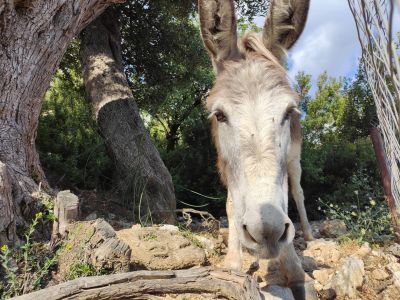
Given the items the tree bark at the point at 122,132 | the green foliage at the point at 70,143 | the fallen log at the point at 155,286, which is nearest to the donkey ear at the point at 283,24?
the fallen log at the point at 155,286

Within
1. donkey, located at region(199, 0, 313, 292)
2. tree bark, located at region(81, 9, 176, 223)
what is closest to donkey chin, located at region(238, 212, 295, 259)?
donkey, located at region(199, 0, 313, 292)

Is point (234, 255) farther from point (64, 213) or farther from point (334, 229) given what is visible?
point (334, 229)

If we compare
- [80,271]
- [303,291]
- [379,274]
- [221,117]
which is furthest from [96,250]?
[379,274]

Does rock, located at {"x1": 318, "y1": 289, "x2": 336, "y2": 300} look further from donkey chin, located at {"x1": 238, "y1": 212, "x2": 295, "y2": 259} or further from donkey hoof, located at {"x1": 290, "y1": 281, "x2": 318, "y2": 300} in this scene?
donkey chin, located at {"x1": 238, "y1": 212, "x2": 295, "y2": 259}

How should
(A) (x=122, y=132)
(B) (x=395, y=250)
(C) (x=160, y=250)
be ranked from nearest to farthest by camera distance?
(C) (x=160, y=250) → (B) (x=395, y=250) → (A) (x=122, y=132)

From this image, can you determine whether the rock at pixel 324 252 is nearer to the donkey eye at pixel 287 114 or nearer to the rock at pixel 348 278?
the rock at pixel 348 278

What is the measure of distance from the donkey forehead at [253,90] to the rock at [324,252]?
217cm

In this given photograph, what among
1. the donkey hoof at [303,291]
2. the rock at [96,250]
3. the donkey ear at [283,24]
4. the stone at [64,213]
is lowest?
the donkey hoof at [303,291]

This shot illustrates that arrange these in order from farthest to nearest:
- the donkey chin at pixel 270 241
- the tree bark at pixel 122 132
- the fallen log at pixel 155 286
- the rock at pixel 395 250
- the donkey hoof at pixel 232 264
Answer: the tree bark at pixel 122 132
the rock at pixel 395 250
the donkey hoof at pixel 232 264
the fallen log at pixel 155 286
the donkey chin at pixel 270 241

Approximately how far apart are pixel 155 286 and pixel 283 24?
2.12 metres

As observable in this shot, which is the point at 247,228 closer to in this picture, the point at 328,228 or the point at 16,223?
the point at 16,223

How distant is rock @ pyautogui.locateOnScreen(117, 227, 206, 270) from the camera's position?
10.6 ft

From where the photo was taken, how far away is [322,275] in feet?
11.5

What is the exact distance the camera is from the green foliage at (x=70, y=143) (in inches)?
261
